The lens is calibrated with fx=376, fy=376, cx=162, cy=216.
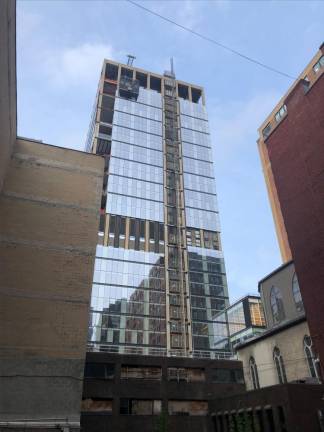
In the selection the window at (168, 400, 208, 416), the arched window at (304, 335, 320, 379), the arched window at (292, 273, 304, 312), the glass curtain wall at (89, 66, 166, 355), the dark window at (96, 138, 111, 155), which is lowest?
the window at (168, 400, 208, 416)

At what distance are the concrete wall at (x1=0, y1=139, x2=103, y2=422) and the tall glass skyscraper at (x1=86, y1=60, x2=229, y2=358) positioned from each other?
1375 inches

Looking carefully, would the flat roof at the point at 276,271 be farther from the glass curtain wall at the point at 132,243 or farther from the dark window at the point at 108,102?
the dark window at the point at 108,102

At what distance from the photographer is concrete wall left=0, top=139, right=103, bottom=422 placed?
21922 millimetres

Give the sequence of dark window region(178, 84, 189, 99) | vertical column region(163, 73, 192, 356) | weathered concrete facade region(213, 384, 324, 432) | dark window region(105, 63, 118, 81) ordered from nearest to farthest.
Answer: weathered concrete facade region(213, 384, 324, 432) < vertical column region(163, 73, 192, 356) < dark window region(105, 63, 118, 81) < dark window region(178, 84, 189, 99)

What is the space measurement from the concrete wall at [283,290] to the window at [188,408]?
11.4 metres

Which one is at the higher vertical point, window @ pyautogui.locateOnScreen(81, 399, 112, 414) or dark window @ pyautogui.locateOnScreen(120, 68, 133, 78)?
dark window @ pyautogui.locateOnScreen(120, 68, 133, 78)

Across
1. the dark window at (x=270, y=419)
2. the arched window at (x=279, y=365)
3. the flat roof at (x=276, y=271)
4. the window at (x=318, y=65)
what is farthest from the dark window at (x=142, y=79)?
the dark window at (x=270, y=419)

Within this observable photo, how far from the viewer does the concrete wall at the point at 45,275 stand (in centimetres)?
2192

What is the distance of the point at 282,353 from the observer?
3216 centimetres

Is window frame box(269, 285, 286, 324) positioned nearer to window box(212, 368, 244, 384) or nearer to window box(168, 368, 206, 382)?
window box(212, 368, 244, 384)

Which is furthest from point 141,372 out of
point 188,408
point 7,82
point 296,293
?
point 7,82

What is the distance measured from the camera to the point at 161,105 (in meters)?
98.0

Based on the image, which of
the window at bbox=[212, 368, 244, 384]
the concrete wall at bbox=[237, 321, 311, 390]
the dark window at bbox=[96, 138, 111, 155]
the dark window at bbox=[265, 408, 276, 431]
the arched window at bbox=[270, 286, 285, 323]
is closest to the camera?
the dark window at bbox=[265, 408, 276, 431]

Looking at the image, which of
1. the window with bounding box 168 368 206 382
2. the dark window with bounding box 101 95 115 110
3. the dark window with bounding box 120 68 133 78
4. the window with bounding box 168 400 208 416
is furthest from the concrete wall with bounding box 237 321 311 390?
the dark window with bounding box 120 68 133 78
